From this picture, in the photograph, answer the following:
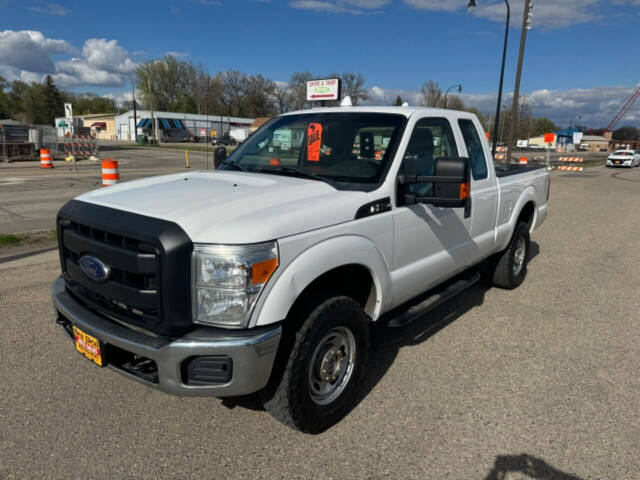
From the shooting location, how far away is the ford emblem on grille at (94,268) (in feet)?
8.42

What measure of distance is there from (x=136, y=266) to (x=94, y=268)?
423 millimetres

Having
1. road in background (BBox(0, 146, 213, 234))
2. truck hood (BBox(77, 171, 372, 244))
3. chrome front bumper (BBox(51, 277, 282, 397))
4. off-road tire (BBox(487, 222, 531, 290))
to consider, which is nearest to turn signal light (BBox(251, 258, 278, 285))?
truck hood (BBox(77, 171, 372, 244))

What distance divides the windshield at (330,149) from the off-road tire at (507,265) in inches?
100

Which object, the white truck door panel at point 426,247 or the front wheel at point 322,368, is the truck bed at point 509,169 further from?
the front wheel at point 322,368

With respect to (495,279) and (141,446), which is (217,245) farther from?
(495,279)

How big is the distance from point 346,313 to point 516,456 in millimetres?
1249

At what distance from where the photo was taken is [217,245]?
7.47 feet

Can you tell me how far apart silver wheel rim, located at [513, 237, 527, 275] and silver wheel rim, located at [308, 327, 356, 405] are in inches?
129

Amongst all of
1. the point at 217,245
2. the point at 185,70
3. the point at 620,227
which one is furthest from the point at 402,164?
the point at 185,70

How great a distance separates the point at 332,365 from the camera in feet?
9.74

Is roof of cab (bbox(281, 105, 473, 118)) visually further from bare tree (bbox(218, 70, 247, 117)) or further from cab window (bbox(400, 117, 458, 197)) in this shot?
bare tree (bbox(218, 70, 247, 117))

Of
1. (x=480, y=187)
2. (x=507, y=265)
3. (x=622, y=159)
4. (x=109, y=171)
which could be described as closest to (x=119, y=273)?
(x=480, y=187)

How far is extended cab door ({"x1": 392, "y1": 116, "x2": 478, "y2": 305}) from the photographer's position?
10.9 feet

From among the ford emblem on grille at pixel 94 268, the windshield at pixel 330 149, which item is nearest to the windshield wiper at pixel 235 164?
the windshield at pixel 330 149
